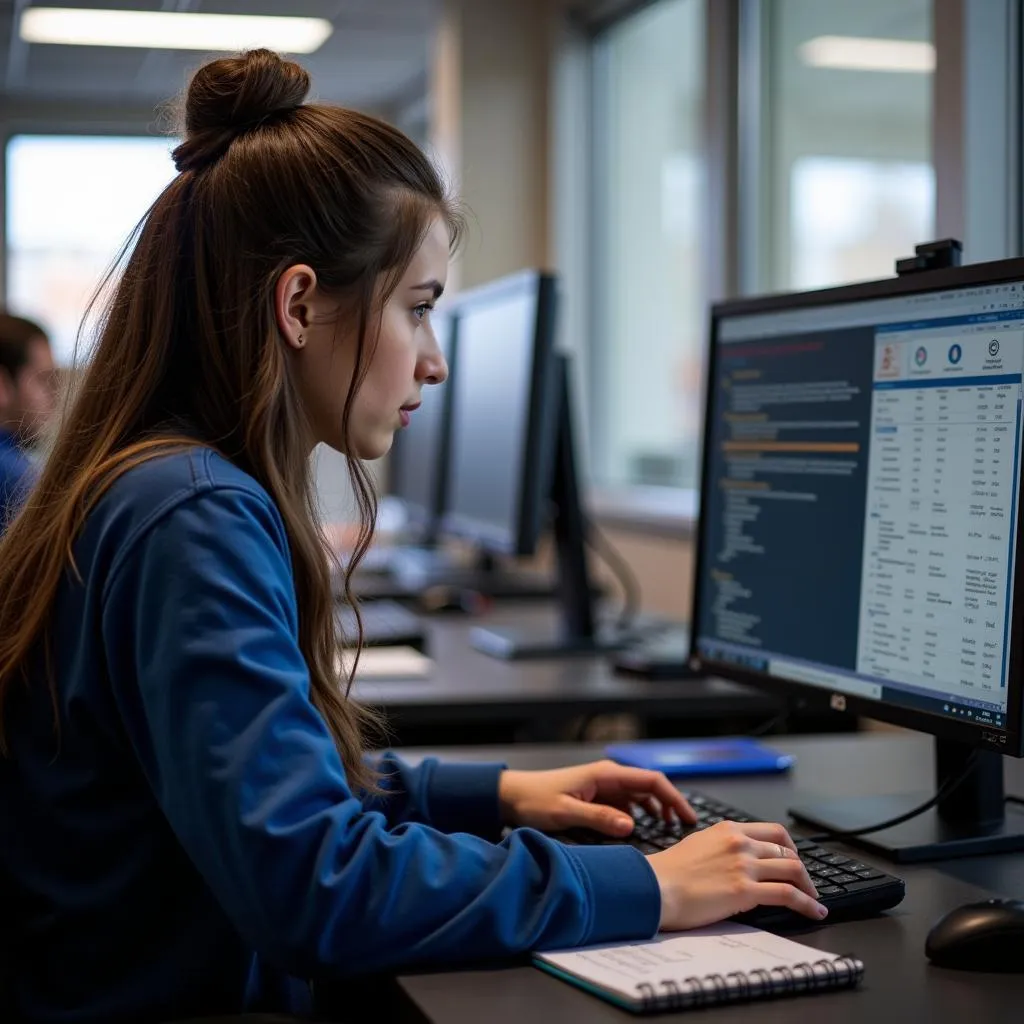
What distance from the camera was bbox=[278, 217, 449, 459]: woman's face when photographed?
960mm

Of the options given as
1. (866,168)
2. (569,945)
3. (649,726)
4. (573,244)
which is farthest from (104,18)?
(569,945)

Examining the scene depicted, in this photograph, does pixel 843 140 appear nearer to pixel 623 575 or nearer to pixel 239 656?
pixel 623 575

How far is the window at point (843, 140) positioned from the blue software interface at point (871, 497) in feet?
4.09

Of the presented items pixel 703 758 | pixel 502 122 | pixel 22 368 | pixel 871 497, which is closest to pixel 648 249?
pixel 502 122

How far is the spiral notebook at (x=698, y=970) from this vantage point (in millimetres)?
748

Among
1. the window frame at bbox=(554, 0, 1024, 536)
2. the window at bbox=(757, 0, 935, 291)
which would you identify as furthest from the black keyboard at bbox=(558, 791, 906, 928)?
the window at bbox=(757, 0, 935, 291)

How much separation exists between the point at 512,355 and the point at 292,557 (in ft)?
3.88

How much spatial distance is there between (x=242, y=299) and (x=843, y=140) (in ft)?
6.90

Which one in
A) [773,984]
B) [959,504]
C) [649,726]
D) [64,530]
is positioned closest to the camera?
[773,984]

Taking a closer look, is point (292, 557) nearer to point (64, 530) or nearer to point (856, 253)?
point (64, 530)

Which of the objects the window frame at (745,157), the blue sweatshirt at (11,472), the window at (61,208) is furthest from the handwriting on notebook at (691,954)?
the window at (61,208)

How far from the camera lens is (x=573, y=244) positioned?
13.1 feet

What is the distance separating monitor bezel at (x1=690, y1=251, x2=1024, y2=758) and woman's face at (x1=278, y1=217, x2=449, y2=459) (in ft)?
1.15

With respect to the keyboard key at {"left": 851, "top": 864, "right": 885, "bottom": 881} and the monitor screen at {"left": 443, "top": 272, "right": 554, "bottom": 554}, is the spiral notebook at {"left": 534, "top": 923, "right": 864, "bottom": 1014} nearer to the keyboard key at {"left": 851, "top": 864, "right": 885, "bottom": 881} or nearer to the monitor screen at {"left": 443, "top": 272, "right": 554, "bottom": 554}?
the keyboard key at {"left": 851, "top": 864, "right": 885, "bottom": 881}
